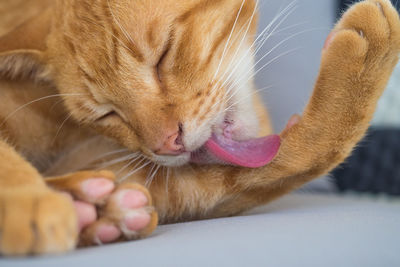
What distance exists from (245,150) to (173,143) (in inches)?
7.7

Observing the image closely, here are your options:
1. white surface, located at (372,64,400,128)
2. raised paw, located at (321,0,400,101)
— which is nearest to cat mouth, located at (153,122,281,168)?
raised paw, located at (321,0,400,101)

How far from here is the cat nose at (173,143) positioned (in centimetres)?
99

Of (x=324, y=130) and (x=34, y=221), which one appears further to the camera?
(x=324, y=130)

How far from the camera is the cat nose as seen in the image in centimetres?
99

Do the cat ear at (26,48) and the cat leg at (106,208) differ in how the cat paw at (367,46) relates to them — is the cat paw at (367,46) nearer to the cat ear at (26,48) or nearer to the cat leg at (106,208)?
the cat leg at (106,208)

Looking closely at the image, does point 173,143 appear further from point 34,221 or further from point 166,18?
point 34,221

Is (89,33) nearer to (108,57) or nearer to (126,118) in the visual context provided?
(108,57)

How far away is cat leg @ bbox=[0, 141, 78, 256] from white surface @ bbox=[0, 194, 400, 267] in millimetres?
21

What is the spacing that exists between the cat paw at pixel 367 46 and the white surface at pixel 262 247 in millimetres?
333

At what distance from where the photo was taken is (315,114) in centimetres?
102

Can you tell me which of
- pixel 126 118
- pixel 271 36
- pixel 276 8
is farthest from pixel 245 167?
pixel 276 8

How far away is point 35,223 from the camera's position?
60cm

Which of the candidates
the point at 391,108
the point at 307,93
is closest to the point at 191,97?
the point at 307,93

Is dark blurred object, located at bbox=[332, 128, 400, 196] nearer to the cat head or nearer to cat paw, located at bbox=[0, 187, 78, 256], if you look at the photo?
the cat head
